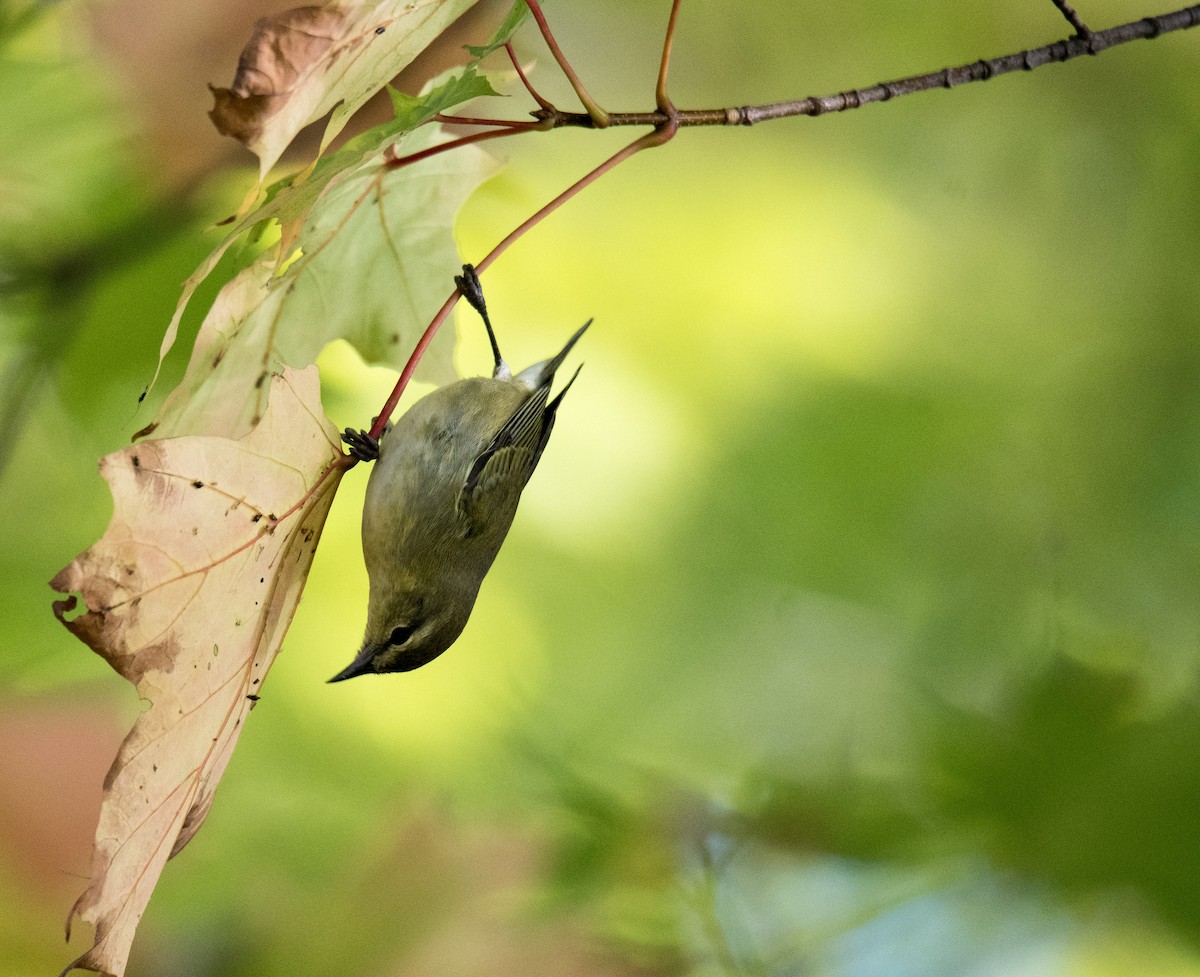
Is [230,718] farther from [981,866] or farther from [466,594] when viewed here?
[981,866]

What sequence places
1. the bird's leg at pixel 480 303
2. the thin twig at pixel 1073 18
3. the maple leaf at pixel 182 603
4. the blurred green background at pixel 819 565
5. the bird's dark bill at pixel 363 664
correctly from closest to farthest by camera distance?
the maple leaf at pixel 182 603
the thin twig at pixel 1073 18
the bird's leg at pixel 480 303
the bird's dark bill at pixel 363 664
the blurred green background at pixel 819 565

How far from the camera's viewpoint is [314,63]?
39 cm

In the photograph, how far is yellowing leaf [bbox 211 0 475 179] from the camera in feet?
1.22

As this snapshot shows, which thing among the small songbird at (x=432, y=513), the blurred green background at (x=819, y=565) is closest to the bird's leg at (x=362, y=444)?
the small songbird at (x=432, y=513)

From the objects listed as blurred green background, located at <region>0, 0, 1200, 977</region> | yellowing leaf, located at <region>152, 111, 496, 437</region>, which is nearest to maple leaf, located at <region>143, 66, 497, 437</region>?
yellowing leaf, located at <region>152, 111, 496, 437</region>

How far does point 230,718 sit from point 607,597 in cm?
48

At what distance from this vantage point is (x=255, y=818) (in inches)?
32.6

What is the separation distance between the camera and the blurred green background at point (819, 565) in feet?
2.80

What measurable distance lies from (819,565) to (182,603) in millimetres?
615

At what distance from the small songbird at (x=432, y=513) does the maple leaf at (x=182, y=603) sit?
0.80ft

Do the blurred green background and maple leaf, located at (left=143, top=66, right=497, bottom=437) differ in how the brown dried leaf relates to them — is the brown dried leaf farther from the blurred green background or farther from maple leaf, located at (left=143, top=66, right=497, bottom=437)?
the blurred green background

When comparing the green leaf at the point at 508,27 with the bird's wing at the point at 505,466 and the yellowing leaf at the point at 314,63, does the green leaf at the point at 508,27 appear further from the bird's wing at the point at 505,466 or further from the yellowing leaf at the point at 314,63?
the bird's wing at the point at 505,466

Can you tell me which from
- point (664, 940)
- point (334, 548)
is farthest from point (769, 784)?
point (334, 548)

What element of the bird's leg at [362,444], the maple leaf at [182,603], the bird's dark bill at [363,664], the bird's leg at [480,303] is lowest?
the maple leaf at [182,603]
